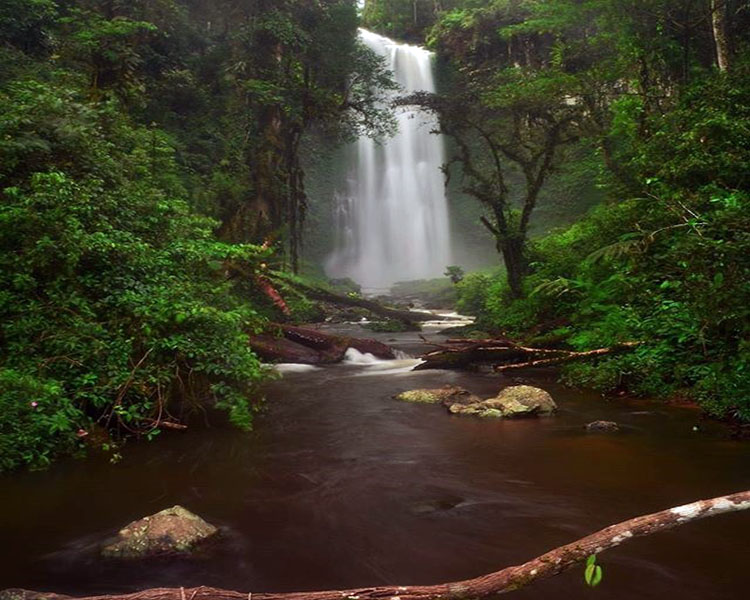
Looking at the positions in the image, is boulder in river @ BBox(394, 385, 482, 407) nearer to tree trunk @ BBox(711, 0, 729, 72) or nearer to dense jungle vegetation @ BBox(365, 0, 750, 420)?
dense jungle vegetation @ BBox(365, 0, 750, 420)

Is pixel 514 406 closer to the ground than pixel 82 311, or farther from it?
closer to the ground

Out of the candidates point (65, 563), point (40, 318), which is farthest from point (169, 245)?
point (65, 563)

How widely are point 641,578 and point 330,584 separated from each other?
1.99m

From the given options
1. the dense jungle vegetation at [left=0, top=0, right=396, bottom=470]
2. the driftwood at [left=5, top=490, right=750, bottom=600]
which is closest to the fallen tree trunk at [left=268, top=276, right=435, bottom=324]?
the dense jungle vegetation at [left=0, top=0, right=396, bottom=470]

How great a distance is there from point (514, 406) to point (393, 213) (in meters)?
41.6

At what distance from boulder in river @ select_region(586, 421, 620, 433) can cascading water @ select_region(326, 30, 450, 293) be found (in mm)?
38893

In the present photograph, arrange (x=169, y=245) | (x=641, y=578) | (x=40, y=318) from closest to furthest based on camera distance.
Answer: (x=641, y=578) < (x=40, y=318) < (x=169, y=245)

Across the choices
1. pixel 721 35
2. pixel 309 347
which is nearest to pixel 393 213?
pixel 309 347

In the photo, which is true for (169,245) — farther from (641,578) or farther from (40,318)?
(641,578)

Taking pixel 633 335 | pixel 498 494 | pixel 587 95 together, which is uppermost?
pixel 587 95

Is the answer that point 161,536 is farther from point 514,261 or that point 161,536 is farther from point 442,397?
point 514,261

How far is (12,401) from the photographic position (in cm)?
511

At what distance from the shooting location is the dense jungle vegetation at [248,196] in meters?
5.99

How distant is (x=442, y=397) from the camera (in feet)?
28.1
